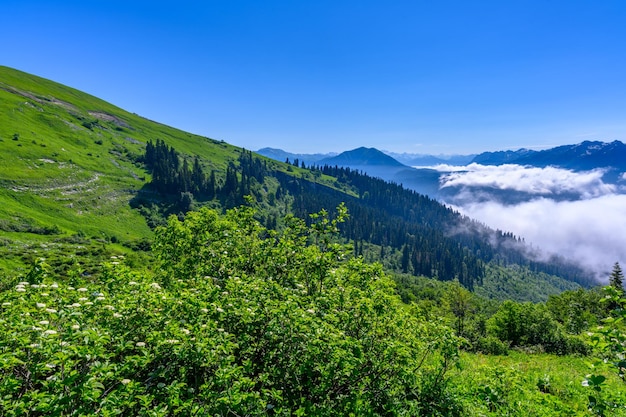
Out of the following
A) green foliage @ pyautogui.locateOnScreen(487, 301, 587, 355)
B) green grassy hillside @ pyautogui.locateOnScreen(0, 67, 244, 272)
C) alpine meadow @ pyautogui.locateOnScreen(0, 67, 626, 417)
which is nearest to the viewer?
alpine meadow @ pyautogui.locateOnScreen(0, 67, 626, 417)

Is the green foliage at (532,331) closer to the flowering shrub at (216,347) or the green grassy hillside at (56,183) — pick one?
the flowering shrub at (216,347)

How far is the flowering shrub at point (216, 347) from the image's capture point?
619 cm

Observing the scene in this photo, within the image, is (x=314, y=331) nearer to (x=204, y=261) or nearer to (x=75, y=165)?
(x=204, y=261)

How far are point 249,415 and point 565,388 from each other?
772 inches

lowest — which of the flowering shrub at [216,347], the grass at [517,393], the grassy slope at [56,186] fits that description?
the grassy slope at [56,186]

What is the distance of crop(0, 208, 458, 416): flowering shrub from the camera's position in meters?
6.19

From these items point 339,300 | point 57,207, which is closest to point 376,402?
point 339,300

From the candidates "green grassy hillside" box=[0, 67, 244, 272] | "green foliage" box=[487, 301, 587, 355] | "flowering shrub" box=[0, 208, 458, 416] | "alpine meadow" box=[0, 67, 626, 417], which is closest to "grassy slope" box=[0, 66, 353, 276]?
"green grassy hillside" box=[0, 67, 244, 272]

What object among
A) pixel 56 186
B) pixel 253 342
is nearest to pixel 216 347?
pixel 253 342

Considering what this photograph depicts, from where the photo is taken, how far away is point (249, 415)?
7.95 meters

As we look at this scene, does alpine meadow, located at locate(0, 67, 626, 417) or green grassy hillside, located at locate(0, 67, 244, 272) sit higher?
alpine meadow, located at locate(0, 67, 626, 417)

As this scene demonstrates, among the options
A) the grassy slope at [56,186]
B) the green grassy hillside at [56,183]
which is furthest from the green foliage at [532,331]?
the grassy slope at [56,186]

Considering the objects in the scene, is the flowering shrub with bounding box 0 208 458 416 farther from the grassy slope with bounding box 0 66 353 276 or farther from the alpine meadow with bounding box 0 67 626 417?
the grassy slope with bounding box 0 66 353 276

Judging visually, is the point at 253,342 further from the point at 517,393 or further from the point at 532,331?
the point at 532,331
